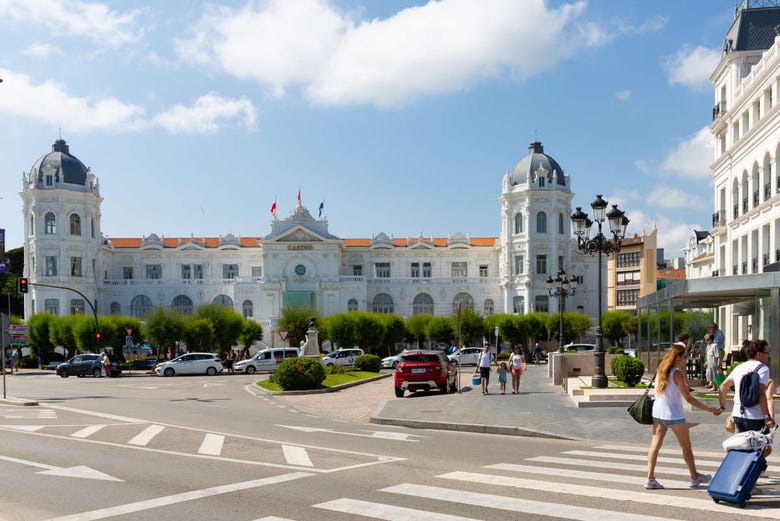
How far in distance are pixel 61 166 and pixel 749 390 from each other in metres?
82.8

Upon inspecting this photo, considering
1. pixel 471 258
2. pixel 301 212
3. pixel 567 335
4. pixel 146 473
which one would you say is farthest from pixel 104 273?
pixel 146 473

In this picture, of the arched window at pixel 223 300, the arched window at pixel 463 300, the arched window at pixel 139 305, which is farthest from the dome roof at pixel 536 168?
the arched window at pixel 139 305

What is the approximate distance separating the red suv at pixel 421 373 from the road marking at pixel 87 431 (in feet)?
36.2

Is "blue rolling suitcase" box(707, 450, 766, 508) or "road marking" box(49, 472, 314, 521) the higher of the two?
"blue rolling suitcase" box(707, 450, 766, 508)

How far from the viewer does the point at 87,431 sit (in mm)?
15906

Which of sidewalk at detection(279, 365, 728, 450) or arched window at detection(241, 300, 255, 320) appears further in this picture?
arched window at detection(241, 300, 255, 320)

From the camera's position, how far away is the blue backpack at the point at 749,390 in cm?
898

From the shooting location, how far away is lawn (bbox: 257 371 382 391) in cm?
3088

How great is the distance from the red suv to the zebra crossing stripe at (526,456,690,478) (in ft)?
44.3

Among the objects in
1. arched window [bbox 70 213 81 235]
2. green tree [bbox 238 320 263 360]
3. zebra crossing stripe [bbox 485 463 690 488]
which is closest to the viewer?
zebra crossing stripe [bbox 485 463 690 488]

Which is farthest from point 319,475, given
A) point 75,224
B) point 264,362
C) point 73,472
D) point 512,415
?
point 75,224

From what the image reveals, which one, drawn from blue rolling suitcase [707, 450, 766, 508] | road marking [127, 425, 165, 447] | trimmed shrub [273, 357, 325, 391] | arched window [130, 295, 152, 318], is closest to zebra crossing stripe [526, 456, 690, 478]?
blue rolling suitcase [707, 450, 766, 508]

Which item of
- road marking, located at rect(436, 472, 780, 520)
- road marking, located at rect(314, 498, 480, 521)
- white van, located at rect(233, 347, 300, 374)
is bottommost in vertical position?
white van, located at rect(233, 347, 300, 374)

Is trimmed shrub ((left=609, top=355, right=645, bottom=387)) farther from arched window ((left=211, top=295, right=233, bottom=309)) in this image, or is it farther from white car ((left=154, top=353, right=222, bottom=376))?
arched window ((left=211, top=295, right=233, bottom=309))
